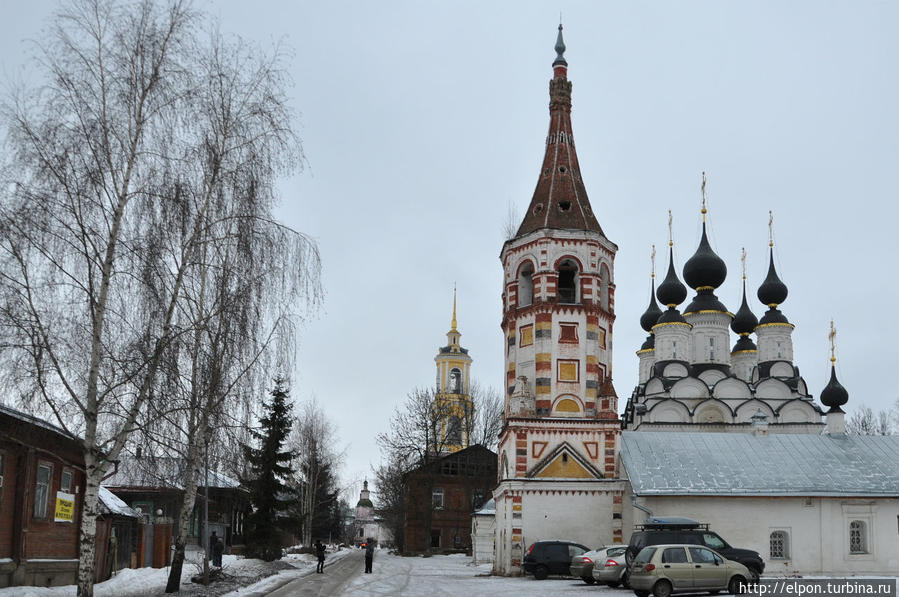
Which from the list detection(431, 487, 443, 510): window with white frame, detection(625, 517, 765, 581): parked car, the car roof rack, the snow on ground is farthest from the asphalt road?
detection(431, 487, 443, 510): window with white frame

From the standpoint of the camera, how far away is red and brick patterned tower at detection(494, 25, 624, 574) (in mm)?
31578

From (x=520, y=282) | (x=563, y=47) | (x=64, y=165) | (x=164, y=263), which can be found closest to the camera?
(x=64, y=165)

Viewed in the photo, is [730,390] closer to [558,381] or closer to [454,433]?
[454,433]

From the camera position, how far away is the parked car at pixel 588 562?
26.1 m

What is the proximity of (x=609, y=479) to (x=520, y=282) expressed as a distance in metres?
7.70

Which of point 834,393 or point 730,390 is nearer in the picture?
point 834,393

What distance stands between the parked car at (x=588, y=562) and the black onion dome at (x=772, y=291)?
35.2 meters

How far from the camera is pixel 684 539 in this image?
22031 mm

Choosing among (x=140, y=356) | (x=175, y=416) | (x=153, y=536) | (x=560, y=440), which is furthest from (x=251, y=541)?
(x=140, y=356)

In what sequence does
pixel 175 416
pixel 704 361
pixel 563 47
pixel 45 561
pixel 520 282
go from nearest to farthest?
pixel 175 416 → pixel 45 561 → pixel 520 282 → pixel 563 47 → pixel 704 361

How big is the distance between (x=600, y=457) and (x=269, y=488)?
1725 centimetres

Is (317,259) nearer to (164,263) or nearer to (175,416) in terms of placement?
(164,263)

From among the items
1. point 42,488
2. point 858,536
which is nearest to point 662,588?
point 42,488

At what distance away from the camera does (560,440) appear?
32188mm
